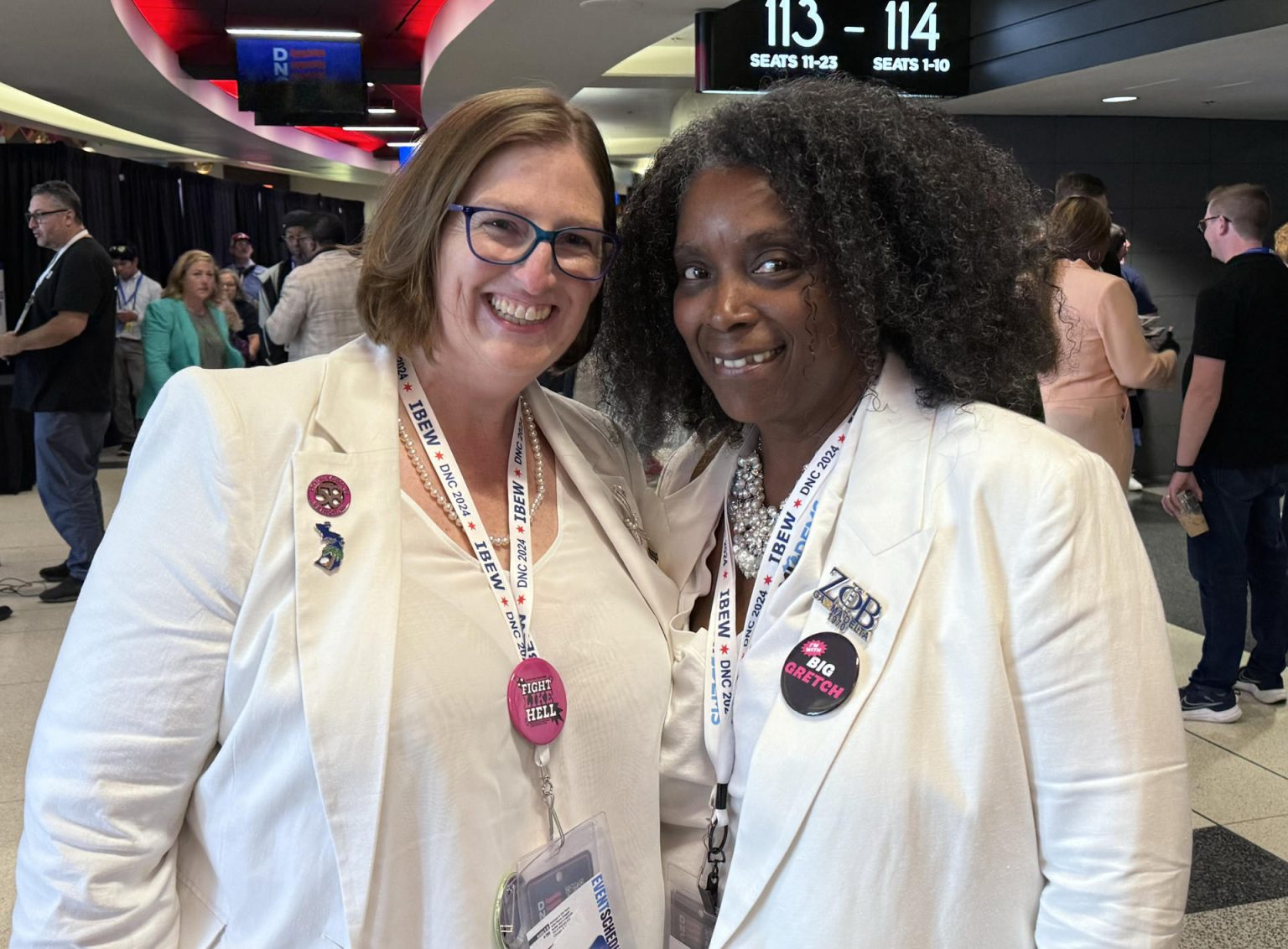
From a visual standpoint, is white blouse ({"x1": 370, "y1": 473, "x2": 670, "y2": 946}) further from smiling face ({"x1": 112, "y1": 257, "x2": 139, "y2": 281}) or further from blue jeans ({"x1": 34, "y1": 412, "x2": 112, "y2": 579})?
smiling face ({"x1": 112, "y1": 257, "x2": 139, "y2": 281})

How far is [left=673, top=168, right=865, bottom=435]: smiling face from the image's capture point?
62.0 inches

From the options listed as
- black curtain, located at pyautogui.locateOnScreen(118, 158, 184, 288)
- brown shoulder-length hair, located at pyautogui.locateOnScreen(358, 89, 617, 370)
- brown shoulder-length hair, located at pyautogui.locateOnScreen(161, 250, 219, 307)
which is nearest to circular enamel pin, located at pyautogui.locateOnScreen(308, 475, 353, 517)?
A: brown shoulder-length hair, located at pyautogui.locateOnScreen(358, 89, 617, 370)

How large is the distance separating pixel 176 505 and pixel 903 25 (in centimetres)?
461

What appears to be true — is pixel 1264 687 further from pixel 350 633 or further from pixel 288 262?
pixel 288 262

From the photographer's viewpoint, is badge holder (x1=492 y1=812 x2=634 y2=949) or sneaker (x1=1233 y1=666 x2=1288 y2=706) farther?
sneaker (x1=1233 y1=666 x2=1288 y2=706)

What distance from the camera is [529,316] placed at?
5.20 feet

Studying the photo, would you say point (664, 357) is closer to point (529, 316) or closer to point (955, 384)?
point (529, 316)

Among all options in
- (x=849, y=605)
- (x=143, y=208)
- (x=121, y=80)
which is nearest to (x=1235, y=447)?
(x=849, y=605)

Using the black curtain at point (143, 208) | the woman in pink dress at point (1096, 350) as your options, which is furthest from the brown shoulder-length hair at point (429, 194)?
the black curtain at point (143, 208)

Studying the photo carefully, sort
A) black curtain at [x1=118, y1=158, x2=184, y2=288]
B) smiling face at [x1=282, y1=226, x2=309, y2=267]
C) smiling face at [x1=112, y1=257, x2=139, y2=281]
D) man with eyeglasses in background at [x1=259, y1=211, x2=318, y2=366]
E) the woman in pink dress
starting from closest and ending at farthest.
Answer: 1. the woman in pink dress
2. man with eyeglasses in background at [x1=259, y1=211, x2=318, y2=366]
3. smiling face at [x1=282, y1=226, x2=309, y2=267]
4. smiling face at [x1=112, y1=257, x2=139, y2=281]
5. black curtain at [x1=118, y1=158, x2=184, y2=288]

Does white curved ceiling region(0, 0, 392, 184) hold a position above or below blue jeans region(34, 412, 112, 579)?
above

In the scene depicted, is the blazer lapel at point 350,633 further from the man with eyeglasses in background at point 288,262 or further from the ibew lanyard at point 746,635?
the man with eyeglasses in background at point 288,262

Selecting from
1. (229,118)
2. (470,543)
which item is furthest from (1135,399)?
(229,118)

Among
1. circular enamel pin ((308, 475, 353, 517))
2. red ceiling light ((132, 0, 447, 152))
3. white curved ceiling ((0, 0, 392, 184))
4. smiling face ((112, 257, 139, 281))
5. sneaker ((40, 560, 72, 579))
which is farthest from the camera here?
smiling face ((112, 257, 139, 281))
